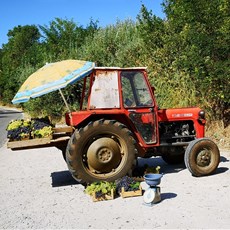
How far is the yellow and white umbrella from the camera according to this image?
6.69 metres

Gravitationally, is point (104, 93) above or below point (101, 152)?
above

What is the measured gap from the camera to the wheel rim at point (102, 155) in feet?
22.6

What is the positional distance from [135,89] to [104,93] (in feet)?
2.21

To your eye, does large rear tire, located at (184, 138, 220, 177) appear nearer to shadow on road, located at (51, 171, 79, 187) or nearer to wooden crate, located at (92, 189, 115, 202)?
wooden crate, located at (92, 189, 115, 202)

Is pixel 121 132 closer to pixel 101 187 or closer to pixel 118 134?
pixel 118 134

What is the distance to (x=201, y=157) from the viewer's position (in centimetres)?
745

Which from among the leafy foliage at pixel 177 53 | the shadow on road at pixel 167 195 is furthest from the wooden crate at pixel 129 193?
the leafy foliage at pixel 177 53

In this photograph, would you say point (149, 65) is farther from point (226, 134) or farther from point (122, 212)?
point (122, 212)

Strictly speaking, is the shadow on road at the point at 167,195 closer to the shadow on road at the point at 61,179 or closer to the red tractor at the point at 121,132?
the red tractor at the point at 121,132

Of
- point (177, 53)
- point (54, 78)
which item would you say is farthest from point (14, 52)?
point (54, 78)

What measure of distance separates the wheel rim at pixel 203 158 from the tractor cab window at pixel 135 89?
4.61 ft

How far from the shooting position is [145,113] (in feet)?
24.2

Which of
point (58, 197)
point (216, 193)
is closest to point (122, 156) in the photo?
point (58, 197)

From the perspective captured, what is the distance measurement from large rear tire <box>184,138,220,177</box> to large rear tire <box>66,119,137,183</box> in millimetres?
1153
